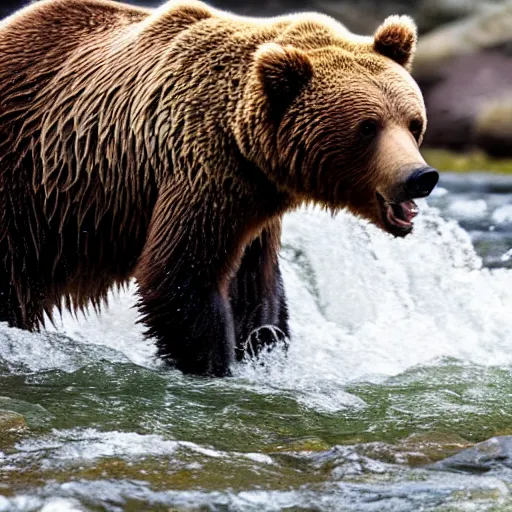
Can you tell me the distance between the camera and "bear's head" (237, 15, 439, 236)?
558 centimetres

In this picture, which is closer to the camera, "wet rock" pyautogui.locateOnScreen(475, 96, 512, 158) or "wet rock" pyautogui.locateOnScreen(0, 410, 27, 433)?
"wet rock" pyautogui.locateOnScreen(0, 410, 27, 433)

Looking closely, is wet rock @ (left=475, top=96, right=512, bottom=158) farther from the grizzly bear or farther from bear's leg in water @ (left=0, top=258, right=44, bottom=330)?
bear's leg in water @ (left=0, top=258, right=44, bottom=330)

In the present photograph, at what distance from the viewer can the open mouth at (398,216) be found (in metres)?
5.70

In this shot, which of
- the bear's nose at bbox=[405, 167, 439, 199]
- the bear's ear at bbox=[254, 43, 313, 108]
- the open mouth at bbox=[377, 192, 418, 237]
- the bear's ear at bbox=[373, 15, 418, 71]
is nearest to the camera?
the bear's nose at bbox=[405, 167, 439, 199]

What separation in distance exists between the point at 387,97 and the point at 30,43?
7.27 feet

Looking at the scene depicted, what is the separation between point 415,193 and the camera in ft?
17.5

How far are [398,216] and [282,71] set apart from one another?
3.11 feet

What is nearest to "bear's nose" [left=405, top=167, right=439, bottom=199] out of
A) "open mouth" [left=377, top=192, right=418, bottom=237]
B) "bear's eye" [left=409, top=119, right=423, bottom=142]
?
"open mouth" [left=377, top=192, right=418, bottom=237]

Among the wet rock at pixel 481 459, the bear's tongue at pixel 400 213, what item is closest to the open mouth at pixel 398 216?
the bear's tongue at pixel 400 213

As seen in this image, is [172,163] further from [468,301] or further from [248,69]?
[468,301]

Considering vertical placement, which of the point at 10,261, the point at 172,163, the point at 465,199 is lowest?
the point at 465,199

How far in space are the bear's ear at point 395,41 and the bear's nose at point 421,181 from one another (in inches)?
34.9

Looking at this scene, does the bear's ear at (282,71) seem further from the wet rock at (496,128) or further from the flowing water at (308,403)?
the wet rock at (496,128)

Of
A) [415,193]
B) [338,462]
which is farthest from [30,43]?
[338,462]
